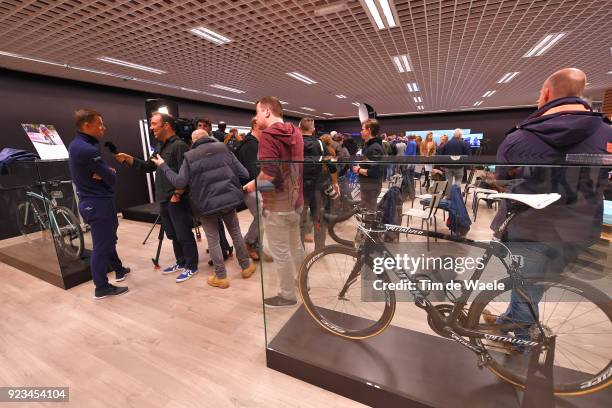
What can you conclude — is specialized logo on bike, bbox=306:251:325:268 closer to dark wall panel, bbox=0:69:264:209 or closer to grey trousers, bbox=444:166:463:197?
grey trousers, bbox=444:166:463:197

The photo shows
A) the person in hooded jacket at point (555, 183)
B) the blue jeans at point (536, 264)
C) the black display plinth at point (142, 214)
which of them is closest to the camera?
the person in hooded jacket at point (555, 183)

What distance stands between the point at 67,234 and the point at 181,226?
4.43 feet

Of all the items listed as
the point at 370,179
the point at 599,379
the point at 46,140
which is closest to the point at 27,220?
the point at 46,140

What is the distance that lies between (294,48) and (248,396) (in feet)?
13.2

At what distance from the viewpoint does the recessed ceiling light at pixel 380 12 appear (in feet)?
8.86

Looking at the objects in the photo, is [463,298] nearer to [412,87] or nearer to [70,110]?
[412,87]

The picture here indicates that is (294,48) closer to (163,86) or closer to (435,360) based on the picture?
(163,86)

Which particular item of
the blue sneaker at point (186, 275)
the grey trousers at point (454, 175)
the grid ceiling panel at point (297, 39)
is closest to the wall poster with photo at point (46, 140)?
the grid ceiling panel at point (297, 39)

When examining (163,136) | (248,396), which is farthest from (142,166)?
(248,396)

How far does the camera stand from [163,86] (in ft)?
19.0

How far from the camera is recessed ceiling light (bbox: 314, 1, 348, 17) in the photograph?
2680 mm

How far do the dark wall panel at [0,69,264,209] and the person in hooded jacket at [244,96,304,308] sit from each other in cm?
525

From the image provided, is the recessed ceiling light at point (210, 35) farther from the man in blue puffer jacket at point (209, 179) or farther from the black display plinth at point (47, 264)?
the black display plinth at point (47, 264)

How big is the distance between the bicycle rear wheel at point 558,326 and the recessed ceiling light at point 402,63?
4.16 meters
